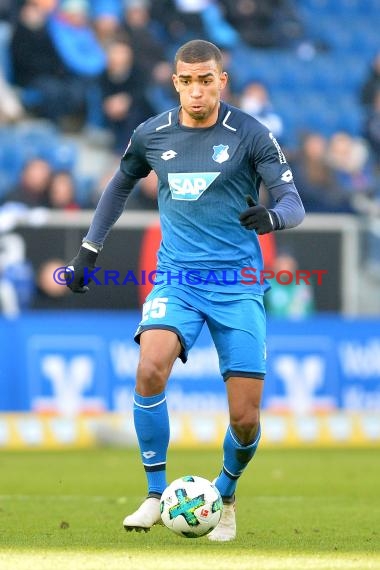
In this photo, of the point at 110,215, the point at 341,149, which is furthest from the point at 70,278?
the point at 341,149

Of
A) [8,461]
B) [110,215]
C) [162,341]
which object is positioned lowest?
[8,461]

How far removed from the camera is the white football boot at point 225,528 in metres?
6.64

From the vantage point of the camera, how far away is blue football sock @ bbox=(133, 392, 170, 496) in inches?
259

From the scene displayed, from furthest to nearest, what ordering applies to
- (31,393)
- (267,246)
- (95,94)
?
(95,94)
(267,246)
(31,393)

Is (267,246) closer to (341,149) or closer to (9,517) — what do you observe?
(341,149)

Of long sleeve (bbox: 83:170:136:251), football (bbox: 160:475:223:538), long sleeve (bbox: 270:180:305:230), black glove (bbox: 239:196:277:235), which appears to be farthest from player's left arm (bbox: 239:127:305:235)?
football (bbox: 160:475:223:538)

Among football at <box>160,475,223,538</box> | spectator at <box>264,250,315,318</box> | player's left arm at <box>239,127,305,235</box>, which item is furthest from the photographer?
spectator at <box>264,250,315,318</box>

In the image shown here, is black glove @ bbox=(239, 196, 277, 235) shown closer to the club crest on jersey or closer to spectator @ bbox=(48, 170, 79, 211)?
the club crest on jersey

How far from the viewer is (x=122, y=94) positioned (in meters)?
16.5

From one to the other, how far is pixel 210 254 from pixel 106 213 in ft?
2.72

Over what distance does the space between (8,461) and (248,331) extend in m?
5.88

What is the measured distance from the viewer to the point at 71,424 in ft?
44.2

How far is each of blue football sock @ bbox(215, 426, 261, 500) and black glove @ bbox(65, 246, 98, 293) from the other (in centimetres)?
113

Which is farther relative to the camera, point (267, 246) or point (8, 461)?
point (267, 246)
